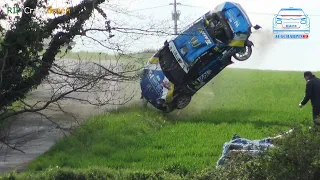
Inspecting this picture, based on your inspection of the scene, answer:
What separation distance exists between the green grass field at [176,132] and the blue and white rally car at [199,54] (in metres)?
0.76

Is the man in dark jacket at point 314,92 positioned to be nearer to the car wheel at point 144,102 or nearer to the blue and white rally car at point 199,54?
the blue and white rally car at point 199,54

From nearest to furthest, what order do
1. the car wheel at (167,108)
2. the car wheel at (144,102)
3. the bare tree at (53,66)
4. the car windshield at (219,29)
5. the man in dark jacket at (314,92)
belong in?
the bare tree at (53,66) → the man in dark jacket at (314,92) → the car windshield at (219,29) → the car wheel at (167,108) → the car wheel at (144,102)

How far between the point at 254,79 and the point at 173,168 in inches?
857

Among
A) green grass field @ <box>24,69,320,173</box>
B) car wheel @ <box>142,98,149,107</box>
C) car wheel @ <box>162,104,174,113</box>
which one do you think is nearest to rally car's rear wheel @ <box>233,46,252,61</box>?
green grass field @ <box>24,69,320,173</box>

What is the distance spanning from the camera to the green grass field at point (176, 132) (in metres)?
13.8

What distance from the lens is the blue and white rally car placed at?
1888 centimetres

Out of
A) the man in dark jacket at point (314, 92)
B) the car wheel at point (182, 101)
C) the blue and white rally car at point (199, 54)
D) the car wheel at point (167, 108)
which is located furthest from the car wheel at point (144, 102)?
the man in dark jacket at point (314, 92)

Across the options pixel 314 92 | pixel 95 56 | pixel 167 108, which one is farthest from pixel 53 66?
pixel 167 108

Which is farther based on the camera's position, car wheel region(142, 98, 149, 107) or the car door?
car wheel region(142, 98, 149, 107)

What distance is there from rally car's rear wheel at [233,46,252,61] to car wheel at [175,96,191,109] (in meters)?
1.89

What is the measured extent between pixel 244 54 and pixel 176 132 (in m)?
3.67

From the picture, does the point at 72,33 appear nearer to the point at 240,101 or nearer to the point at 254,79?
the point at 240,101

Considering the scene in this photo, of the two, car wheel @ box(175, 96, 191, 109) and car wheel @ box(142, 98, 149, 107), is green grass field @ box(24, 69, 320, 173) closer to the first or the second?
car wheel @ box(142, 98, 149, 107)

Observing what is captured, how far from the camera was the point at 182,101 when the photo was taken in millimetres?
20469
